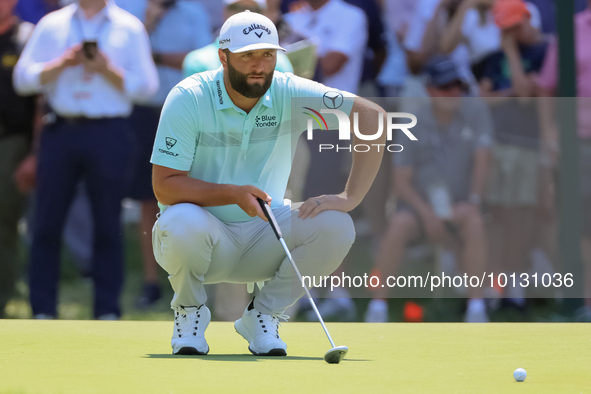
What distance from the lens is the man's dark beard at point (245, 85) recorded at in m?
3.99

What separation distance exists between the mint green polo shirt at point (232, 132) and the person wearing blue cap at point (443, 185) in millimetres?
1847

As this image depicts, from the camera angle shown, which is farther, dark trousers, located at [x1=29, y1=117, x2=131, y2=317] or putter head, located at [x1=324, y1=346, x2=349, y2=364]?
dark trousers, located at [x1=29, y1=117, x2=131, y2=317]

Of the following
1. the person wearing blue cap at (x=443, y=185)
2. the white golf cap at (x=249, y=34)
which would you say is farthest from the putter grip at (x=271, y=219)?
the person wearing blue cap at (x=443, y=185)

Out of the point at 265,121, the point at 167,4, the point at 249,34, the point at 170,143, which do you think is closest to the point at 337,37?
the point at 167,4

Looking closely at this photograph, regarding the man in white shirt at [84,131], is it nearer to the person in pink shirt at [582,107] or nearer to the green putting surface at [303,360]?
the green putting surface at [303,360]

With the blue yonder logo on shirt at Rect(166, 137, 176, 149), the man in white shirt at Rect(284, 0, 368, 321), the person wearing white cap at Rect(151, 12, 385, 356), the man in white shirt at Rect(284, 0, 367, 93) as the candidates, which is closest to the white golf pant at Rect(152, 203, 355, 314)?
the person wearing white cap at Rect(151, 12, 385, 356)

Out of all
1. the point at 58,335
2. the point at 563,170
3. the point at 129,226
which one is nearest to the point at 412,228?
the point at 563,170

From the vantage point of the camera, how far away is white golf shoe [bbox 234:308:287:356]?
12.9 ft

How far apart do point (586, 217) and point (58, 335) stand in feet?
11.4

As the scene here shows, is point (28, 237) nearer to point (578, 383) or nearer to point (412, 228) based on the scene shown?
point (412, 228)

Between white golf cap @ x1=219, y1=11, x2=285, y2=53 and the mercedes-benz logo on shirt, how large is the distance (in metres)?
0.38

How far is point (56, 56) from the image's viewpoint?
19.9 feet

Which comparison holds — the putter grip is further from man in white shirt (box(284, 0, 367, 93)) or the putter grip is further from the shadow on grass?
man in white shirt (box(284, 0, 367, 93))

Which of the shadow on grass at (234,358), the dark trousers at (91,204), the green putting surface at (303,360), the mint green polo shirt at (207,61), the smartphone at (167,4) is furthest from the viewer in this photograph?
the smartphone at (167,4)
